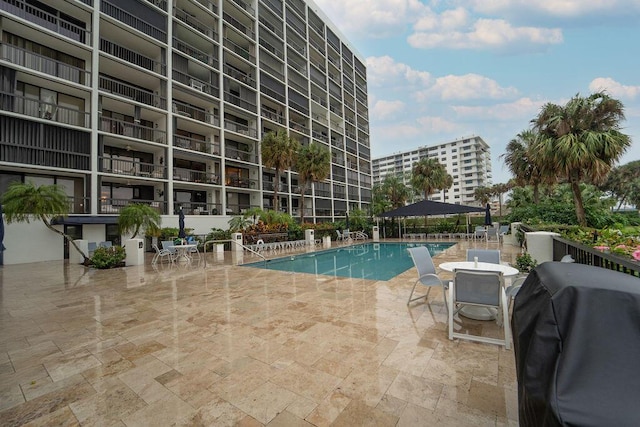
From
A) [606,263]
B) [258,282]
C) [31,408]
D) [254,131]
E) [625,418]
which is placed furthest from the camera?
[254,131]

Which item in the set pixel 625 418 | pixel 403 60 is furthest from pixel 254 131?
pixel 625 418

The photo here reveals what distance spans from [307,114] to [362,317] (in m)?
28.5

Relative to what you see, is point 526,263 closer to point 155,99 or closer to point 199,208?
point 199,208

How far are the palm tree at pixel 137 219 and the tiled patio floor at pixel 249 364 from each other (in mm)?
8317

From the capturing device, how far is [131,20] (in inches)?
648

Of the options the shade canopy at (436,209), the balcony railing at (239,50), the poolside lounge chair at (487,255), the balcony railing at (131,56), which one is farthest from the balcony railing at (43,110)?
the shade canopy at (436,209)

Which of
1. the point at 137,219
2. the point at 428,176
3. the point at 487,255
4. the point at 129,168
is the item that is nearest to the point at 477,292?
the point at 487,255

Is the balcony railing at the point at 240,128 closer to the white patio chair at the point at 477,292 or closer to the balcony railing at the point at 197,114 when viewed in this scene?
the balcony railing at the point at 197,114

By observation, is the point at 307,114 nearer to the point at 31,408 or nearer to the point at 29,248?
the point at 29,248

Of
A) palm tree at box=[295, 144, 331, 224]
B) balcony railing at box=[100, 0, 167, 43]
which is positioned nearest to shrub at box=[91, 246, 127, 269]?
palm tree at box=[295, 144, 331, 224]

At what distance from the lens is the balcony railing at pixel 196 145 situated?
18797 mm

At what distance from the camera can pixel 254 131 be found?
77.6 ft

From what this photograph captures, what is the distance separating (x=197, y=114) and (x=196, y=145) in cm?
255

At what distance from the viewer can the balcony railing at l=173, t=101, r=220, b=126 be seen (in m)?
19.5
